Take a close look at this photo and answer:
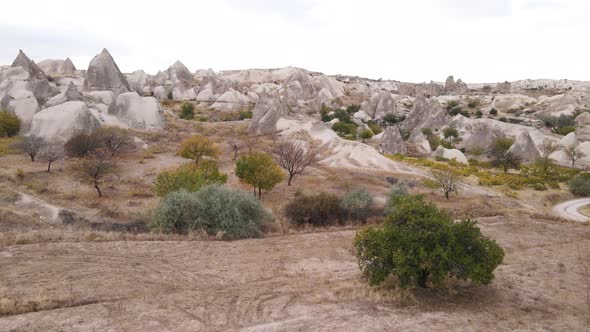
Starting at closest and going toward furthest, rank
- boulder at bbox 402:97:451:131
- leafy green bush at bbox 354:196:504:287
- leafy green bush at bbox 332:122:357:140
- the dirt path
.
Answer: the dirt path, leafy green bush at bbox 354:196:504:287, leafy green bush at bbox 332:122:357:140, boulder at bbox 402:97:451:131

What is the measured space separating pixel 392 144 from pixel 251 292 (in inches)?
1557

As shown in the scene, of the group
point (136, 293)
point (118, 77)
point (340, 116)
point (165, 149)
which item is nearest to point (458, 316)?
point (136, 293)

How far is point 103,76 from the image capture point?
171 feet

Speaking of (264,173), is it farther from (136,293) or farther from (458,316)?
(458,316)

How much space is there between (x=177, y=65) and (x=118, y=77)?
137ft

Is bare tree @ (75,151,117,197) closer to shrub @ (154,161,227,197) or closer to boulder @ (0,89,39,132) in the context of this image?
shrub @ (154,161,227,197)

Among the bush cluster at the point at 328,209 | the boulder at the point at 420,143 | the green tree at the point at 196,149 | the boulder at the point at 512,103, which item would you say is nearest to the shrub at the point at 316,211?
the bush cluster at the point at 328,209

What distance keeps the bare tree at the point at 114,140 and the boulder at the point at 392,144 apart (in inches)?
1093

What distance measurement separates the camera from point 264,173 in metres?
23.4

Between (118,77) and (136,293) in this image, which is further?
(118,77)

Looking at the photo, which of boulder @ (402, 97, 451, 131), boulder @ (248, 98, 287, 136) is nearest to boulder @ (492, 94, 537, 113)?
boulder @ (402, 97, 451, 131)

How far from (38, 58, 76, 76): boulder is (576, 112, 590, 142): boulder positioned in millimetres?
93786

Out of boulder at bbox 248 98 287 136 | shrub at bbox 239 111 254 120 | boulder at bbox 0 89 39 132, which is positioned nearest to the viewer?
boulder at bbox 0 89 39 132

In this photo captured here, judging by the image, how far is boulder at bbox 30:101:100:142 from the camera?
32.5 m
